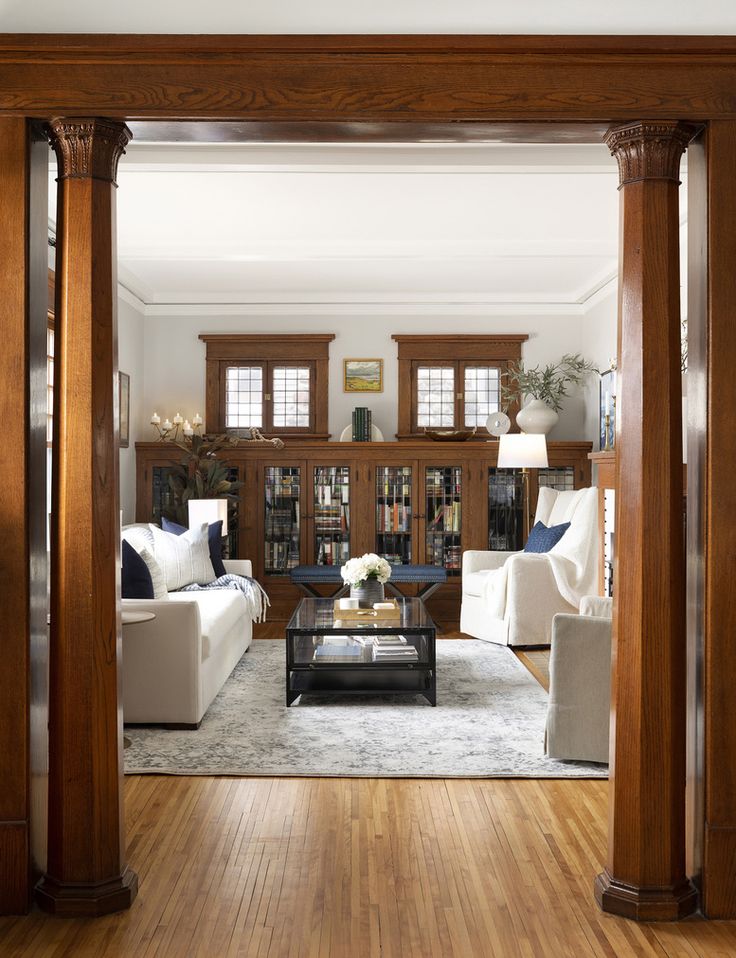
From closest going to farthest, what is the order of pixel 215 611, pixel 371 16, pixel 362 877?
pixel 371 16 < pixel 362 877 < pixel 215 611

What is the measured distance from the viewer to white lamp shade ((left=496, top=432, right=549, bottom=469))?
22.1 feet

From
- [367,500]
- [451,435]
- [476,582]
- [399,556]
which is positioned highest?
[451,435]

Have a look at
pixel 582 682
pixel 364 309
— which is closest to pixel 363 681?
pixel 582 682

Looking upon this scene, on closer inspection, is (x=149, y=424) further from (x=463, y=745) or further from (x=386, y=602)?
(x=463, y=745)

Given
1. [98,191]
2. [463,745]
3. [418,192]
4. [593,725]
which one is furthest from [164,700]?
[418,192]

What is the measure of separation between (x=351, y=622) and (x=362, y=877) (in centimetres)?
219

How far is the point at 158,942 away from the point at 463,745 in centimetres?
202

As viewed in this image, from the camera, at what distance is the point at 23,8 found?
8.09 ft

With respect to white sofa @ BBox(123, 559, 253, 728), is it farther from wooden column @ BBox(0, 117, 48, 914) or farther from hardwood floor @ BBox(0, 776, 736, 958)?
wooden column @ BBox(0, 117, 48, 914)

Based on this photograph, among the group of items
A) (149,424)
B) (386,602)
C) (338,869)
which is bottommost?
(338,869)

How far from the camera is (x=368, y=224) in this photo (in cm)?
553

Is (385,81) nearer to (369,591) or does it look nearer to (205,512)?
(369,591)

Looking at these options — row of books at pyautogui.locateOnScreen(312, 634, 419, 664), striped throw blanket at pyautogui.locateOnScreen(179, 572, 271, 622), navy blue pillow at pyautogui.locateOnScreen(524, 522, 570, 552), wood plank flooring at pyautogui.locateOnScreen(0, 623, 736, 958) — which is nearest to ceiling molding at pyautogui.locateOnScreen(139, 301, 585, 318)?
navy blue pillow at pyautogui.locateOnScreen(524, 522, 570, 552)

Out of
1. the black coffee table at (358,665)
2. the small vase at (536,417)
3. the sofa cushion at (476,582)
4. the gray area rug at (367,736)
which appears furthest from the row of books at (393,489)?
the black coffee table at (358,665)
